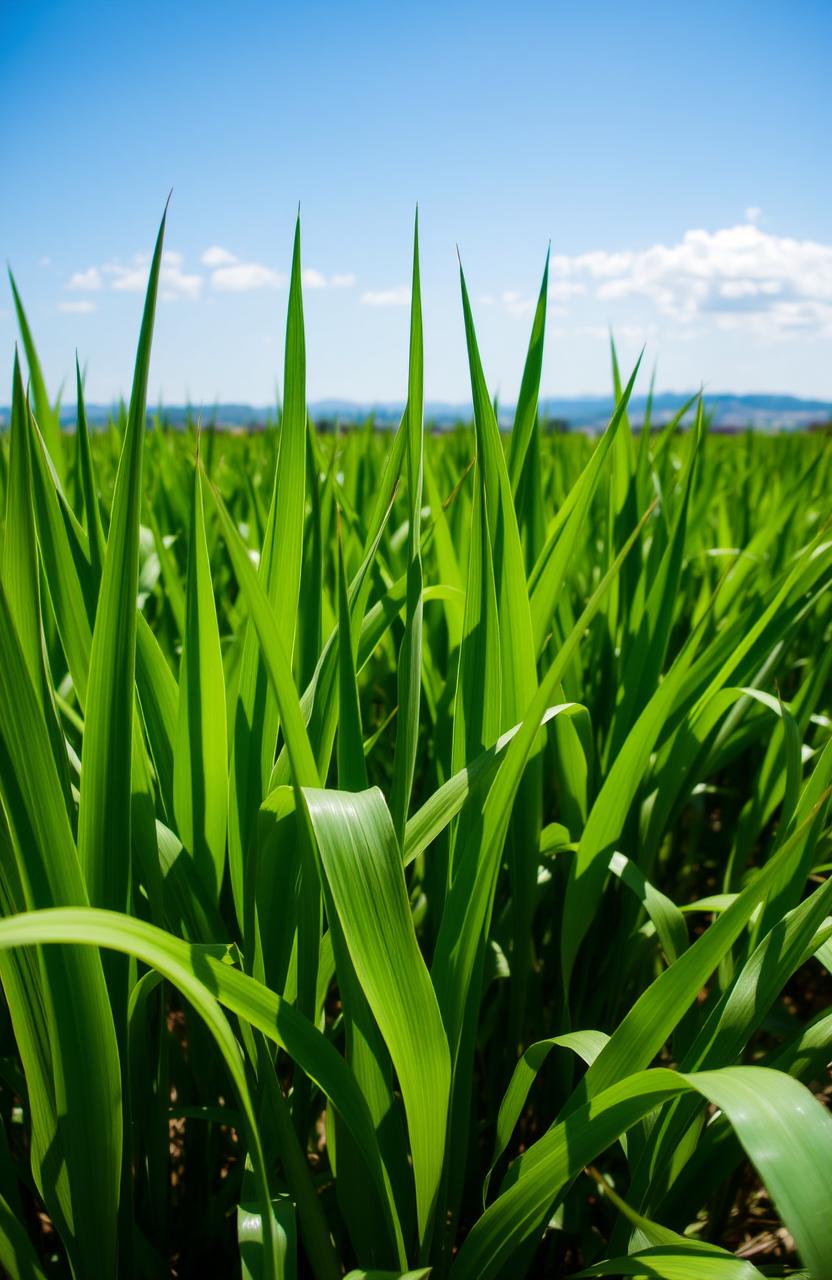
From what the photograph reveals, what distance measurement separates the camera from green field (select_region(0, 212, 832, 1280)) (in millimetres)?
389

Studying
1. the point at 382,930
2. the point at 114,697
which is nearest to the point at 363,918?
the point at 382,930

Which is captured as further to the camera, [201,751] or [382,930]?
[201,751]

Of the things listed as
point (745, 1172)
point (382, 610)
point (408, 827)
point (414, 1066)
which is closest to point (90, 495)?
point (382, 610)

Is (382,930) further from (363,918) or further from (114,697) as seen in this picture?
(114,697)

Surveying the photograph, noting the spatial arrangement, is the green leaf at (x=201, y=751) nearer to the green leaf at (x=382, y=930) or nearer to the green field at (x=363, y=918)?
the green field at (x=363, y=918)

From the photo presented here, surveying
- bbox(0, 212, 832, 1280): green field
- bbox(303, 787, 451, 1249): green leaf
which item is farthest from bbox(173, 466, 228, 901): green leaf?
bbox(303, 787, 451, 1249): green leaf

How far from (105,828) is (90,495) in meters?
0.28

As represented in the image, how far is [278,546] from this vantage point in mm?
581

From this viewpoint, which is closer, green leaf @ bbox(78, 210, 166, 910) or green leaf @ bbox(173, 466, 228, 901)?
green leaf @ bbox(78, 210, 166, 910)

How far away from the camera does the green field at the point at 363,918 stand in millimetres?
389

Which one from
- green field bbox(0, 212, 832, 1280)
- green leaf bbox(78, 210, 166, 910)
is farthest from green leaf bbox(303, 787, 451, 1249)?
green leaf bbox(78, 210, 166, 910)

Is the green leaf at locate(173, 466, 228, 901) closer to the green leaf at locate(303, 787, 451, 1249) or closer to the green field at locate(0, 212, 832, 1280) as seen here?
the green field at locate(0, 212, 832, 1280)

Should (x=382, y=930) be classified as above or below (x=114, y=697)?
below

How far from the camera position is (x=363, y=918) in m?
0.39
